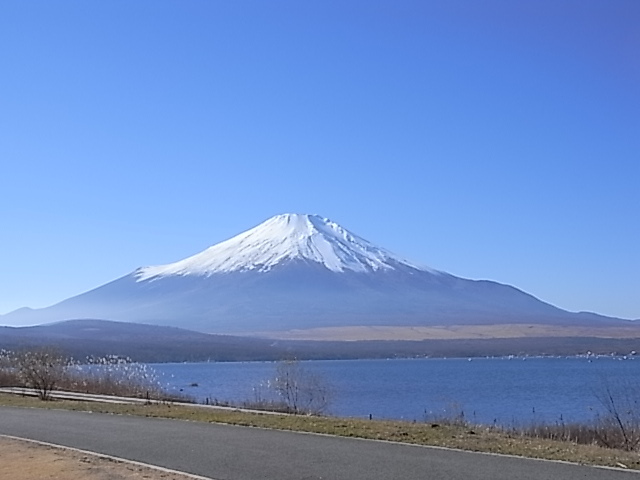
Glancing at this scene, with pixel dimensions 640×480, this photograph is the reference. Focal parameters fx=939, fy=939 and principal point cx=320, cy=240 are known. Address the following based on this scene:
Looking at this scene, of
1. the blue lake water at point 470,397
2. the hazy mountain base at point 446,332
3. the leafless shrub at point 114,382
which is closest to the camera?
the blue lake water at point 470,397

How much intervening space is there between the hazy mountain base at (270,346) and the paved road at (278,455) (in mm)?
94881

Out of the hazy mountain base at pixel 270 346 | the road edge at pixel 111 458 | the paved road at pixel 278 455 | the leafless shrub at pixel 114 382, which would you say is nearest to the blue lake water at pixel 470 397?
the leafless shrub at pixel 114 382

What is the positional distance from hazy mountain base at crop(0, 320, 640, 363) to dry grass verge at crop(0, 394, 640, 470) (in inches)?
3613

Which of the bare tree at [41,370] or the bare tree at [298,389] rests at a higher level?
the bare tree at [41,370]

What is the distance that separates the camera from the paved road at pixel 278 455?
482 inches

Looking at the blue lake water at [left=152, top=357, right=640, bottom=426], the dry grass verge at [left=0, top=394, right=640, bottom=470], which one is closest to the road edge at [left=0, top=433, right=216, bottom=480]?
the dry grass verge at [left=0, top=394, right=640, bottom=470]

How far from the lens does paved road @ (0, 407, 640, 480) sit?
12.2 meters

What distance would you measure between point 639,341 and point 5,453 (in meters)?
149

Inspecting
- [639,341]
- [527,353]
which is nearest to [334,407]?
[527,353]

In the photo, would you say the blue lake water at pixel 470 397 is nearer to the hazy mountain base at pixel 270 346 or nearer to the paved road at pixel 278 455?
the paved road at pixel 278 455

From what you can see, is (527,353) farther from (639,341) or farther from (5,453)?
(5,453)

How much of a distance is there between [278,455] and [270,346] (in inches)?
5005

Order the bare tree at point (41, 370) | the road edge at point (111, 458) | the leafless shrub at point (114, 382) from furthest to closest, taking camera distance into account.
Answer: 1. the leafless shrub at point (114, 382)
2. the bare tree at point (41, 370)
3. the road edge at point (111, 458)

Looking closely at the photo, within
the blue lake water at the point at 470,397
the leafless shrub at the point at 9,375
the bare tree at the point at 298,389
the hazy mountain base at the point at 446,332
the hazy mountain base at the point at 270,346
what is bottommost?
the blue lake water at the point at 470,397
